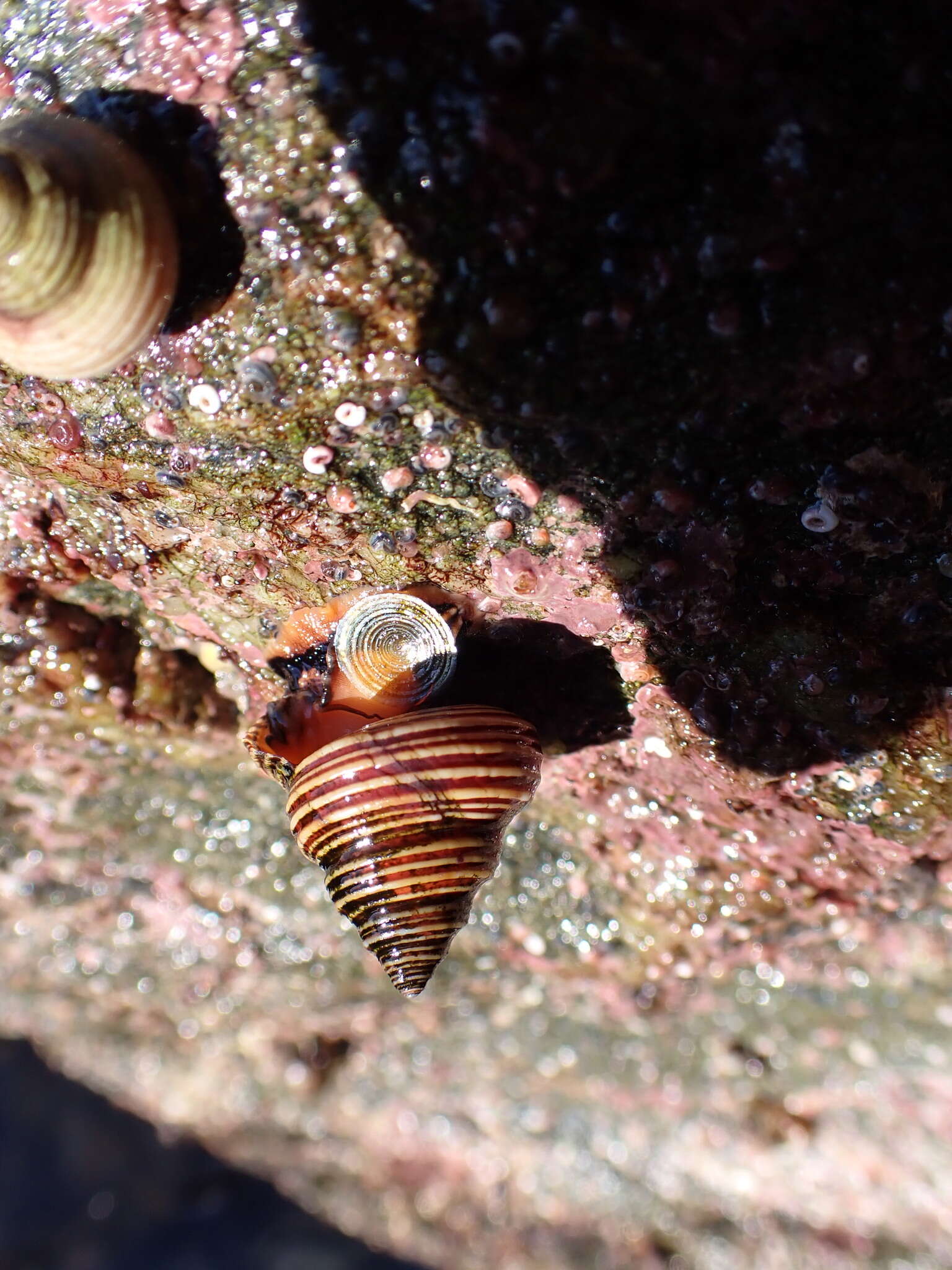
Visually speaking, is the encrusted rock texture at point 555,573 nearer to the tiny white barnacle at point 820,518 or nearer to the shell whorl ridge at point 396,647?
the tiny white barnacle at point 820,518

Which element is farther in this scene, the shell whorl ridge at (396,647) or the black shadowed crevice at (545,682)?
the black shadowed crevice at (545,682)

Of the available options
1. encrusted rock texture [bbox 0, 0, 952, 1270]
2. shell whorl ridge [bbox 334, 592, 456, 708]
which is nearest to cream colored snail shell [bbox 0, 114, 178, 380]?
encrusted rock texture [bbox 0, 0, 952, 1270]

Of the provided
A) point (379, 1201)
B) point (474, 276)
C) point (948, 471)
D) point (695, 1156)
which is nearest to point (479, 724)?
point (474, 276)

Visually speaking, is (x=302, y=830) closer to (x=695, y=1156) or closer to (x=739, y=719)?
(x=739, y=719)

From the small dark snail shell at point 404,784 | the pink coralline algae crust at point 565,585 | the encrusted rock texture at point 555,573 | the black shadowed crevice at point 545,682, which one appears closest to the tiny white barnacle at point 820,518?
the encrusted rock texture at point 555,573

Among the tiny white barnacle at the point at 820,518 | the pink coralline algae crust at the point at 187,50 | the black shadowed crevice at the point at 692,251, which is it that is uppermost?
the pink coralline algae crust at the point at 187,50

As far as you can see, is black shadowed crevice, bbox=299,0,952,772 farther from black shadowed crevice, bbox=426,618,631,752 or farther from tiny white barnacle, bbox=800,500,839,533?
black shadowed crevice, bbox=426,618,631,752

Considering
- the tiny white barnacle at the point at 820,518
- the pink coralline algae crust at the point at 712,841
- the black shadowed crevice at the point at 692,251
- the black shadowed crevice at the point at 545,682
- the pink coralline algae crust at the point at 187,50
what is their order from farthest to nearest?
the pink coralline algae crust at the point at 712,841 < the black shadowed crevice at the point at 545,682 < the tiny white barnacle at the point at 820,518 < the pink coralline algae crust at the point at 187,50 < the black shadowed crevice at the point at 692,251
